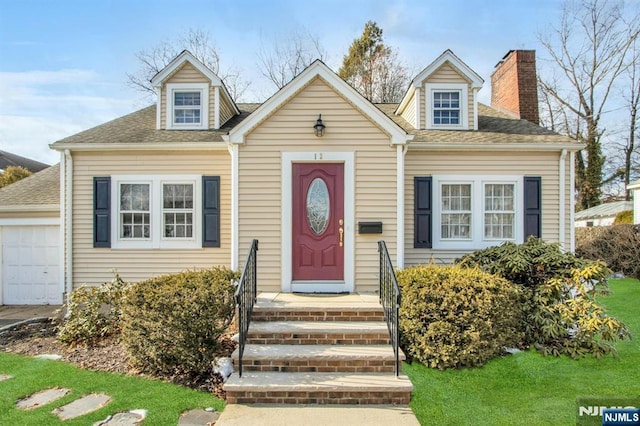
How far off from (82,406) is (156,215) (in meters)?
4.35

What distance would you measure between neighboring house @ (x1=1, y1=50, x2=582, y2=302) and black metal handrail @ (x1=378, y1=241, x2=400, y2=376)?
0.76 metres

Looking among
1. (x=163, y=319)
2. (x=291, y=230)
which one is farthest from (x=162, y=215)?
(x=163, y=319)

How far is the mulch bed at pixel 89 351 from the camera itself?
4.43 m

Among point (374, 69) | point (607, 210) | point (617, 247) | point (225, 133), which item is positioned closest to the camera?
point (225, 133)

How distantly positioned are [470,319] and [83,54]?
1147 cm

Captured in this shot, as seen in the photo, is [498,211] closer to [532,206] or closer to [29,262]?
[532,206]

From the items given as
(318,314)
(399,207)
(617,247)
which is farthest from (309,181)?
(617,247)

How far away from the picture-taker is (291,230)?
21.3ft

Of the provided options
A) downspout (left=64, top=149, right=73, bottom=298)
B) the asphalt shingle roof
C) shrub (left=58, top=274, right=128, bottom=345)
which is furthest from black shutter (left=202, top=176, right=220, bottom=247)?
downspout (left=64, top=149, right=73, bottom=298)

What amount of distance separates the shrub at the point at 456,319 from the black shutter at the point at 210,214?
4250 millimetres

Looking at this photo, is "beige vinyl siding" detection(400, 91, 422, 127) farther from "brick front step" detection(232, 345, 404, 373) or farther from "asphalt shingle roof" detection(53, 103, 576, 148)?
"brick front step" detection(232, 345, 404, 373)

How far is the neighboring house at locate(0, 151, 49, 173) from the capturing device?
2550 cm

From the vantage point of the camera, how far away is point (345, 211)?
652 cm

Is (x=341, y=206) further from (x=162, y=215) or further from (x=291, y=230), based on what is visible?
(x=162, y=215)
